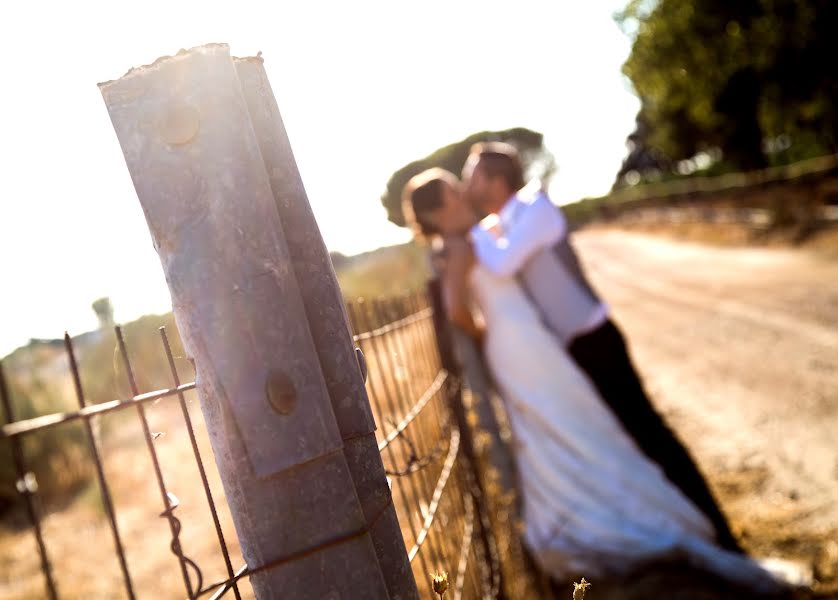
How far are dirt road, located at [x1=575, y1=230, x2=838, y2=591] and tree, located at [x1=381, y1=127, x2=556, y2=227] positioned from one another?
14.3ft

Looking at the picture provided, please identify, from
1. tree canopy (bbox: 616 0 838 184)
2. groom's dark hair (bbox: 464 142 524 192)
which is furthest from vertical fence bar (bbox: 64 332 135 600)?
tree canopy (bbox: 616 0 838 184)

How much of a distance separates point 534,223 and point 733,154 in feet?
86.8

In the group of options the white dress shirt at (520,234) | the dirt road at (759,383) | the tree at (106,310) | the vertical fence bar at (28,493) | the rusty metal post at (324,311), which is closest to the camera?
the vertical fence bar at (28,493)

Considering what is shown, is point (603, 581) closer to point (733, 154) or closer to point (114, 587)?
point (114, 587)

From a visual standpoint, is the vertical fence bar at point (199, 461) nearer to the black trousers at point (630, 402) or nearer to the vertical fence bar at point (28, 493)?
the vertical fence bar at point (28, 493)

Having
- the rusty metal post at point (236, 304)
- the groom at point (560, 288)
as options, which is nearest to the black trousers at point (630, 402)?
the groom at point (560, 288)

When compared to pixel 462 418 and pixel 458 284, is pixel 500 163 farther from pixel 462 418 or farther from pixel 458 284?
pixel 462 418

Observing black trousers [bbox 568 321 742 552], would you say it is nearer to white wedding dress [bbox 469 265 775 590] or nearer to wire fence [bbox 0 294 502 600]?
white wedding dress [bbox 469 265 775 590]

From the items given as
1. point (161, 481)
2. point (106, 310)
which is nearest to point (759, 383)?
point (106, 310)

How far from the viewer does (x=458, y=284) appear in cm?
429

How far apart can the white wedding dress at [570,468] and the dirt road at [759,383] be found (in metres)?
0.45

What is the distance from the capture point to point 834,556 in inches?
134

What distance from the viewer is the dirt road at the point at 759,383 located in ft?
13.1

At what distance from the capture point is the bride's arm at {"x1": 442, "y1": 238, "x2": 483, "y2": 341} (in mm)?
4250
